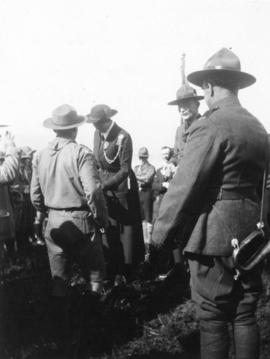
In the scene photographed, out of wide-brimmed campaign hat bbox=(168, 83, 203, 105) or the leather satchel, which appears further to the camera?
wide-brimmed campaign hat bbox=(168, 83, 203, 105)

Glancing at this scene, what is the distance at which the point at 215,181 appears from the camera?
3.38 metres

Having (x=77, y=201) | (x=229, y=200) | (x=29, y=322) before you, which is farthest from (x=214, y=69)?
(x=29, y=322)

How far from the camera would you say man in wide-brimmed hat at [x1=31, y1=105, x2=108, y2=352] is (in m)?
4.96

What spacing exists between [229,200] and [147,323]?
2.06 meters

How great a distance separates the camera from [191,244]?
3.38 meters

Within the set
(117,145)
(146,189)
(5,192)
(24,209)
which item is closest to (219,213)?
(5,192)

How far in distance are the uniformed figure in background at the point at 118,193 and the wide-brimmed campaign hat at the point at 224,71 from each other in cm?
273

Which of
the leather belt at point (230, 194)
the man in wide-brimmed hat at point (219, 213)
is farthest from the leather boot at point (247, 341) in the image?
the leather belt at point (230, 194)

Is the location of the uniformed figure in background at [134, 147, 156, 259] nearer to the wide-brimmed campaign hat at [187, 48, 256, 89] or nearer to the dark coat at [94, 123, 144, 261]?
the dark coat at [94, 123, 144, 261]

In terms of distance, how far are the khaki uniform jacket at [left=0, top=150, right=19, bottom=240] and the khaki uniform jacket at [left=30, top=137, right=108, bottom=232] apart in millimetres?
457

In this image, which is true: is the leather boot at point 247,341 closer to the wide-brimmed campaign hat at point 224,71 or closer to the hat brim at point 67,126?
the wide-brimmed campaign hat at point 224,71

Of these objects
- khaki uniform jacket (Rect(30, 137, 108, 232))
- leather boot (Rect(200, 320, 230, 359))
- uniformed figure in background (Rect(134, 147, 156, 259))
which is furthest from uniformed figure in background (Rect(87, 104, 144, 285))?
uniformed figure in background (Rect(134, 147, 156, 259))

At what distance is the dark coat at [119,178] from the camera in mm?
6254

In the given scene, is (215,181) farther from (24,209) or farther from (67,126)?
(24,209)
